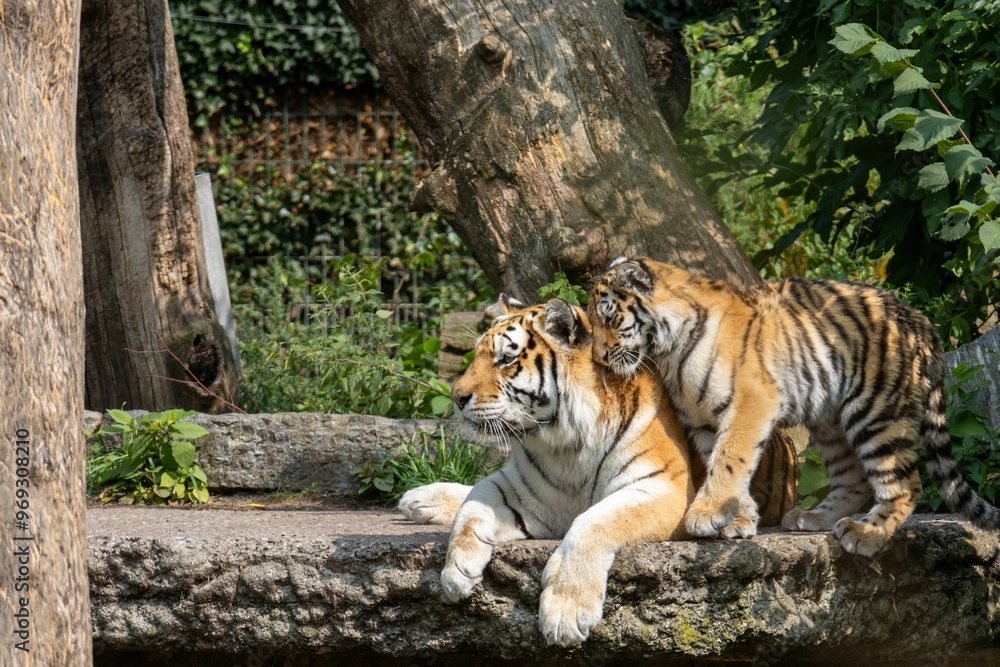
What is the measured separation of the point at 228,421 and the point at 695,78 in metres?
5.15

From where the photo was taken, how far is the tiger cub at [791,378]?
11.5 ft

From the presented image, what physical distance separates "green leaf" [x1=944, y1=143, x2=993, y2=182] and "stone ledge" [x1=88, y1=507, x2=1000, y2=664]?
1.21 meters

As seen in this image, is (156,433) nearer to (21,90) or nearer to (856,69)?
(21,90)

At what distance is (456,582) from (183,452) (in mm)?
2532

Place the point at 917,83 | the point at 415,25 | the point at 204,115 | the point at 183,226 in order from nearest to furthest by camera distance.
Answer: the point at 917,83 < the point at 415,25 < the point at 183,226 < the point at 204,115

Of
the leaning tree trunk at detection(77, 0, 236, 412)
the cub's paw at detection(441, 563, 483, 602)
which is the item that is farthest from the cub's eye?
the leaning tree trunk at detection(77, 0, 236, 412)

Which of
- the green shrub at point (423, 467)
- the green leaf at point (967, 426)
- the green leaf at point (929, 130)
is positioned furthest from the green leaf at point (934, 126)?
the green shrub at point (423, 467)

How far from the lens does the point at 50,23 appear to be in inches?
119

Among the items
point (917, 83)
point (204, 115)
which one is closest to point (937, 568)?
point (917, 83)

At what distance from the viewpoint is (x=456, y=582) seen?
3.37 meters

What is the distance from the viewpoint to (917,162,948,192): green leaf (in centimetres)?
371

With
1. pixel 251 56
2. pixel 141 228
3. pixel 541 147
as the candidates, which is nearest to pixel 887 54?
pixel 541 147

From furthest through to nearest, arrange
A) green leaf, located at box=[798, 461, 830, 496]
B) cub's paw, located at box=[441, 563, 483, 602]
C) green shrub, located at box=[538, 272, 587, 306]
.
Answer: green shrub, located at box=[538, 272, 587, 306] < green leaf, located at box=[798, 461, 830, 496] < cub's paw, located at box=[441, 563, 483, 602]

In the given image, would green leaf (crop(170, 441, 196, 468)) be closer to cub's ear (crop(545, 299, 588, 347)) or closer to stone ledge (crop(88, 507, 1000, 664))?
stone ledge (crop(88, 507, 1000, 664))
